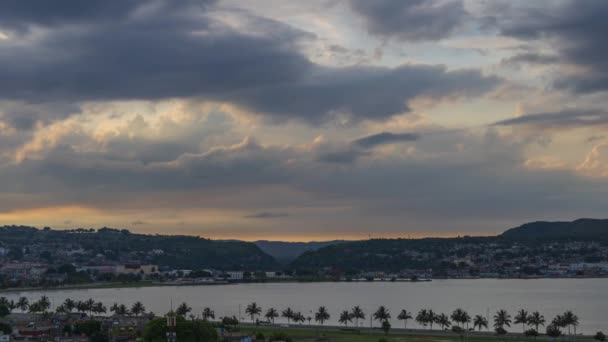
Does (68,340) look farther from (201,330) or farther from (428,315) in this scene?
(428,315)

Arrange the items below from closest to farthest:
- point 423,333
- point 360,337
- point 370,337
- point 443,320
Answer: point 370,337
point 360,337
point 423,333
point 443,320

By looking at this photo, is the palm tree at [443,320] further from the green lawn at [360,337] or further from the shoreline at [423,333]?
the green lawn at [360,337]

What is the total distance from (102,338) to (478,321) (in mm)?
61350

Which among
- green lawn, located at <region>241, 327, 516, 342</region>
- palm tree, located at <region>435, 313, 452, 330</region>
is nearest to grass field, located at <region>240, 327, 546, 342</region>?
green lawn, located at <region>241, 327, 516, 342</region>

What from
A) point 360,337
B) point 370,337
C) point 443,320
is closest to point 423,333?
point 443,320

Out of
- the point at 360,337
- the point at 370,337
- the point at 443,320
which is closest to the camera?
the point at 370,337

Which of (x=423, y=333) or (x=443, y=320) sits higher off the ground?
(x=443, y=320)

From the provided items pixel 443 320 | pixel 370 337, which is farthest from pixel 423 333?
pixel 370 337

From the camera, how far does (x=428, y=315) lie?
152m

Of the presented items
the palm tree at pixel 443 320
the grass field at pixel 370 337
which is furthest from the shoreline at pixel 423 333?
the palm tree at pixel 443 320

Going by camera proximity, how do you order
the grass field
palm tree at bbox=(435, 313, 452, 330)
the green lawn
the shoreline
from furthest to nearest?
1. palm tree at bbox=(435, 313, 452, 330)
2. the shoreline
3. the grass field
4. the green lawn

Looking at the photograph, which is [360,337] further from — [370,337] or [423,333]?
[423,333]

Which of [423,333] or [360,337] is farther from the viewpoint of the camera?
[423,333]

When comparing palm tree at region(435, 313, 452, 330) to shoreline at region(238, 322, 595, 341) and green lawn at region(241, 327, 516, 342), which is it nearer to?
shoreline at region(238, 322, 595, 341)
